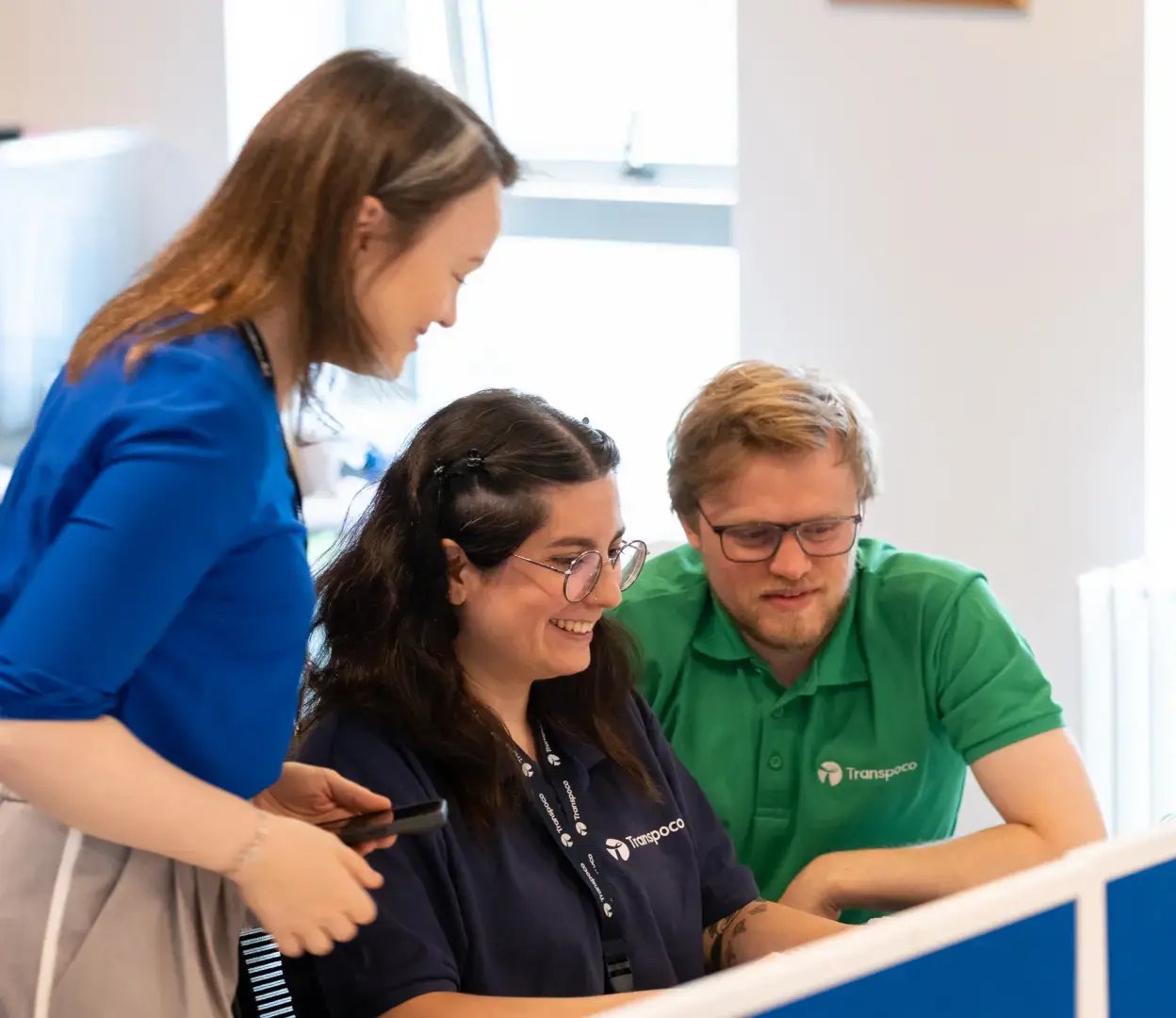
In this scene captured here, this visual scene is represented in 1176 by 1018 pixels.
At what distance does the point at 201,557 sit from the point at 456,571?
569 mm

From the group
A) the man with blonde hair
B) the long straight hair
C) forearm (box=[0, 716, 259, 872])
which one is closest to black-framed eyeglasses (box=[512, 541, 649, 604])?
the man with blonde hair

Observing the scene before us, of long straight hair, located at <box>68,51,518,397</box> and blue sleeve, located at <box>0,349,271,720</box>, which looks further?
long straight hair, located at <box>68,51,518,397</box>

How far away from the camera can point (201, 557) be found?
1.25 meters

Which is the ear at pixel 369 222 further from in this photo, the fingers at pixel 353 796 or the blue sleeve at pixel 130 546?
the fingers at pixel 353 796

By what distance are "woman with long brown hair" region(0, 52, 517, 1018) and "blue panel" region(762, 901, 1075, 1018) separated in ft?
1.78

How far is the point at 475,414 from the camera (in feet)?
5.93

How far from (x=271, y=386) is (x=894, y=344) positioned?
6.07 feet

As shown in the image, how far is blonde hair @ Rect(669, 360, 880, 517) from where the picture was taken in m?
2.11

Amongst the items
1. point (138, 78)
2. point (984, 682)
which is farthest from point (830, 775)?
point (138, 78)

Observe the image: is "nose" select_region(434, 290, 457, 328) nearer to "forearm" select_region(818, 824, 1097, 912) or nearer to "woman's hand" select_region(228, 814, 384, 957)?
"woman's hand" select_region(228, 814, 384, 957)

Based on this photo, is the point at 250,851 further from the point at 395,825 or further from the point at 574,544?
the point at 574,544

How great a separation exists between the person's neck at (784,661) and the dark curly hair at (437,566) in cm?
42

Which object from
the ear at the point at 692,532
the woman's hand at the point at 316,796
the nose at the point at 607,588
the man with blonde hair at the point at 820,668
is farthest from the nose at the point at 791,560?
the woman's hand at the point at 316,796

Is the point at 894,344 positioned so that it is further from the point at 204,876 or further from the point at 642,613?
the point at 204,876
